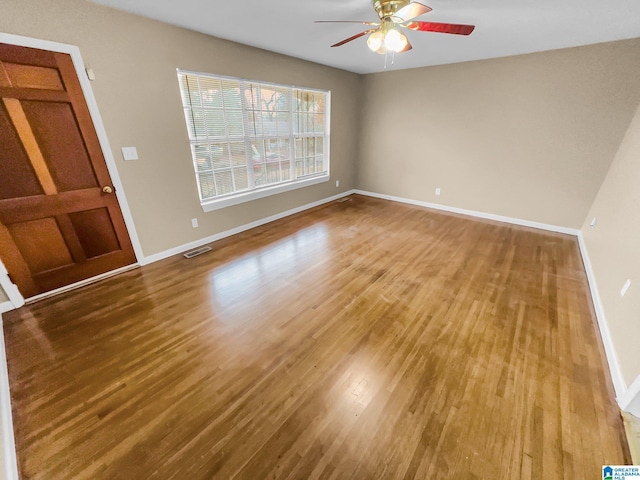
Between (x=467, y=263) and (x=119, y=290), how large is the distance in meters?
3.87

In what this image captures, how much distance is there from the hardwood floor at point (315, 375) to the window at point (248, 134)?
132 cm

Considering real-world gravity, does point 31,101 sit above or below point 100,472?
above

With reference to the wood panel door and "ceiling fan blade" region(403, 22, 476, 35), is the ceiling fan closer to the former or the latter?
"ceiling fan blade" region(403, 22, 476, 35)

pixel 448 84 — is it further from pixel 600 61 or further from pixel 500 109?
pixel 600 61

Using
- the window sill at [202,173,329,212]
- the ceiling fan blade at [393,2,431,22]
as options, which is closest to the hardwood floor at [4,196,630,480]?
the window sill at [202,173,329,212]

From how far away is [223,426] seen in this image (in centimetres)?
137

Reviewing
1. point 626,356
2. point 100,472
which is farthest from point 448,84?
point 100,472

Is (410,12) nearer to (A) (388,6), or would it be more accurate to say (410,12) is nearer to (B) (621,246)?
(A) (388,6)

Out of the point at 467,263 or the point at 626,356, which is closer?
the point at 626,356

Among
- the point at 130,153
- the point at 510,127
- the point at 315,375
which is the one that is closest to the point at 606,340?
the point at 315,375

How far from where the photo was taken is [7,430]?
1.27 meters

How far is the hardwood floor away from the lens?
1.24m

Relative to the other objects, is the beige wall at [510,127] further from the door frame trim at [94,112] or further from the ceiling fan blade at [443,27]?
the door frame trim at [94,112]

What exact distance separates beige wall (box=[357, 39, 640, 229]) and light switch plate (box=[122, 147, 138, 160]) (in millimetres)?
4358
